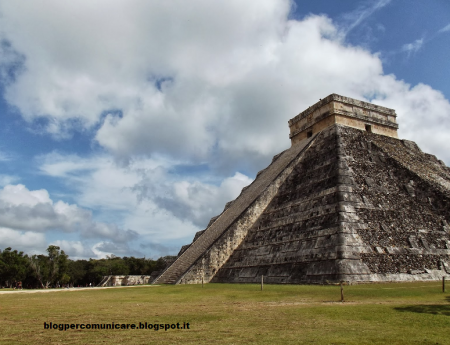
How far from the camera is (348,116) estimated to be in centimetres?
1869

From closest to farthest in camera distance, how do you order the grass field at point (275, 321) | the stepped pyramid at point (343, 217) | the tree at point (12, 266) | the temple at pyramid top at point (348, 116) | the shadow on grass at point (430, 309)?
the grass field at point (275, 321), the shadow on grass at point (430, 309), the stepped pyramid at point (343, 217), the temple at pyramid top at point (348, 116), the tree at point (12, 266)

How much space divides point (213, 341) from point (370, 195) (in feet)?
34.0

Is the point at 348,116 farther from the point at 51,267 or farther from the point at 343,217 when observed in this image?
the point at 51,267

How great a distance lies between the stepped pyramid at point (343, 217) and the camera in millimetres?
10836

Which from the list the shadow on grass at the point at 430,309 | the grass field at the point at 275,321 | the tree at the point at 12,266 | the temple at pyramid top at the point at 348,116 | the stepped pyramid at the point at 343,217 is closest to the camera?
the grass field at the point at 275,321

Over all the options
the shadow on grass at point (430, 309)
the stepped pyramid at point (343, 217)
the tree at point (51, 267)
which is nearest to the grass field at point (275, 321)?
the shadow on grass at point (430, 309)

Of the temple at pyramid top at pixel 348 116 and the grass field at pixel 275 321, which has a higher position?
the temple at pyramid top at pixel 348 116

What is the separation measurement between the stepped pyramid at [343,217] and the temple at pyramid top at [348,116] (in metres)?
0.06

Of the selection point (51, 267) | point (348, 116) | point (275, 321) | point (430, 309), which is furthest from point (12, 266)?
point (430, 309)

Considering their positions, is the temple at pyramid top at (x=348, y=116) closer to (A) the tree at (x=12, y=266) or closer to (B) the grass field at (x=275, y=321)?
(B) the grass field at (x=275, y=321)

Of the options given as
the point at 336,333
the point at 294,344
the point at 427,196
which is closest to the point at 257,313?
the point at 336,333

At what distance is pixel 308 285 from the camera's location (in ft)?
34.0

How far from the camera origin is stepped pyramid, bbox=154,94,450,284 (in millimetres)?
10836

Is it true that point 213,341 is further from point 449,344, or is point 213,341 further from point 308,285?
point 308,285
